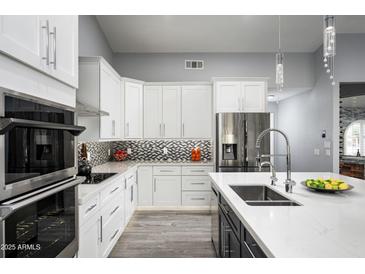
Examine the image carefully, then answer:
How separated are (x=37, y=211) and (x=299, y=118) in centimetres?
636

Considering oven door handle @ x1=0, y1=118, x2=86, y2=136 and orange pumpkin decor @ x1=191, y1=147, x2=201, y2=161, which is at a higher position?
oven door handle @ x1=0, y1=118, x2=86, y2=136

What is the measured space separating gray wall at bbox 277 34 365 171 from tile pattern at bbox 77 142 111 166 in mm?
4301

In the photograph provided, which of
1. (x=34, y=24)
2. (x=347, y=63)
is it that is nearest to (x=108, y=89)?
(x=34, y=24)

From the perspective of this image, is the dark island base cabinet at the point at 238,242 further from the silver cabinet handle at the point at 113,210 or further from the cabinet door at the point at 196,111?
the cabinet door at the point at 196,111

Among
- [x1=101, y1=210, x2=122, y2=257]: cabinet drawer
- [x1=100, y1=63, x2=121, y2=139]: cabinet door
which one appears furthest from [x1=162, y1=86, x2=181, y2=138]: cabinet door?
[x1=101, y1=210, x2=122, y2=257]: cabinet drawer

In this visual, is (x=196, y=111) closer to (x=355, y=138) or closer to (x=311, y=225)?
(x=355, y=138)

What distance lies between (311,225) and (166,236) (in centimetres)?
251

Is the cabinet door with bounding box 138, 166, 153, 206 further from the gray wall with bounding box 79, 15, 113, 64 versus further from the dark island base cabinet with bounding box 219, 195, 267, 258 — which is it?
the dark island base cabinet with bounding box 219, 195, 267, 258

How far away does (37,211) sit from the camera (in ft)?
3.82

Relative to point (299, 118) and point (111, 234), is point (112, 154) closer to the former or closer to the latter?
point (111, 234)

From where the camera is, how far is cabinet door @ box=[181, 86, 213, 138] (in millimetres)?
4875

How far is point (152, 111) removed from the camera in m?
4.90

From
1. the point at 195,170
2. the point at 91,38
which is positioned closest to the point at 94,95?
the point at 91,38

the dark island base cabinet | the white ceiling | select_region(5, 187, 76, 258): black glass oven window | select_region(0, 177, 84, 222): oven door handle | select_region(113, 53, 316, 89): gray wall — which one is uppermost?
the white ceiling
